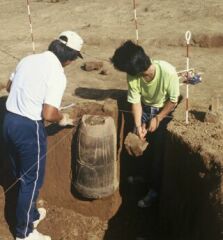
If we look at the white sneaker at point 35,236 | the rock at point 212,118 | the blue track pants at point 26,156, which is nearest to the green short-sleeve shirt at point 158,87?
the rock at point 212,118

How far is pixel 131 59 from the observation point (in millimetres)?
5293

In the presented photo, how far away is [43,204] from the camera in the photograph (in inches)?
276

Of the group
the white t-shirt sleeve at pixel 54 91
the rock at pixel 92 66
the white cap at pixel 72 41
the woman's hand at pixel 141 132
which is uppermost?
the white cap at pixel 72 41

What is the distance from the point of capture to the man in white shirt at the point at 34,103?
5.08 m

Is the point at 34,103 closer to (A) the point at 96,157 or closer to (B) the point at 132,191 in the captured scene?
(A) the point at 96,157

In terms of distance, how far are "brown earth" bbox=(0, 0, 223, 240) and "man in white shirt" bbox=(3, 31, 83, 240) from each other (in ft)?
2.85

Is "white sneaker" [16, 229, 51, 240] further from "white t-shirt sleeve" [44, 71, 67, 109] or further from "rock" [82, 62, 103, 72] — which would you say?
"rock" [82, 62, 103, 72]

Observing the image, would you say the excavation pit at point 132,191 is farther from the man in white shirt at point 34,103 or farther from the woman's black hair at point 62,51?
the woman's black hair at point 62,51

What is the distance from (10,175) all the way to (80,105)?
157cm

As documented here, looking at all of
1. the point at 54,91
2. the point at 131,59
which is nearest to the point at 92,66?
the point at 131,59

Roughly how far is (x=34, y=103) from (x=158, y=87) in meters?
1.54

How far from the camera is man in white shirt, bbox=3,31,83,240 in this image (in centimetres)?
508

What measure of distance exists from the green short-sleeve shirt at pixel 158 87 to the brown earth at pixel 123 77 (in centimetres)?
32

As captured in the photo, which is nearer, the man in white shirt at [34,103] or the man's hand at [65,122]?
the man in white shirt at [34,103]
